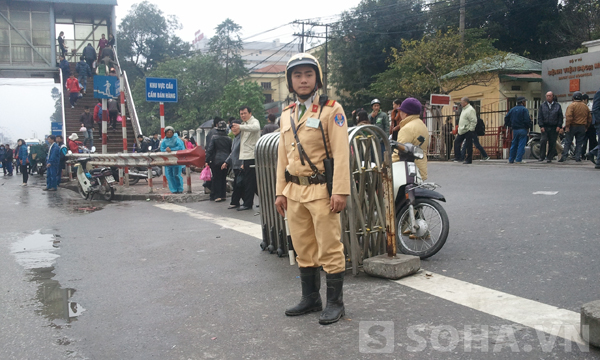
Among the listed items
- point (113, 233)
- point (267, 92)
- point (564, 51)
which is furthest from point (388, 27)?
point (267, 92)

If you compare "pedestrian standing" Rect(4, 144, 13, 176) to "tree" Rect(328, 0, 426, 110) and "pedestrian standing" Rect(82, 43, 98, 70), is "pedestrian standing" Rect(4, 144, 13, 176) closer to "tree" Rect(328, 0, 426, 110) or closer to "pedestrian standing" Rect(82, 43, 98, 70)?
"pedestrian standing" Rect(82, 43, 98, 70)

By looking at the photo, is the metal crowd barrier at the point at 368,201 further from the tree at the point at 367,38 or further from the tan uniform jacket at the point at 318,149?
the tree at the point at 367,38

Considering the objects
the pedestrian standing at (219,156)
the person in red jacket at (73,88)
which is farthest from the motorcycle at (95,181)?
the person in red jacket at (73,88)

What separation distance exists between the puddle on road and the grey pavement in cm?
3

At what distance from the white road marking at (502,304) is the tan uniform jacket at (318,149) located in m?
1.30

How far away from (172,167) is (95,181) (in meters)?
2.05

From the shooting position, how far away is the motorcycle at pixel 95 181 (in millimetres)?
13406

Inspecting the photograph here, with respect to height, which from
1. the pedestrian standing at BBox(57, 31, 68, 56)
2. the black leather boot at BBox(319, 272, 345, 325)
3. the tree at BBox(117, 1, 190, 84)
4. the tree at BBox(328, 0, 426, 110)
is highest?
the tree at BBox(117, 1, 190, 84)

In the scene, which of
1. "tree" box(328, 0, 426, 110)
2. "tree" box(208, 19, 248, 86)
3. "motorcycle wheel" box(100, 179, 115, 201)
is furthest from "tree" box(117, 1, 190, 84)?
"motorcycle wheel" box(100, 179, 115, 201)

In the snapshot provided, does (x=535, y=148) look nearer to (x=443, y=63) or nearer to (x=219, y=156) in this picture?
(x=443, y=63)

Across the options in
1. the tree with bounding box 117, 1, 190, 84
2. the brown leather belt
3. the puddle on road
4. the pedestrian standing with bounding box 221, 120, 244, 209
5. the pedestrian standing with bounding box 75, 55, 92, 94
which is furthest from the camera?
the tree with bounding box 117, 1, 190, 84

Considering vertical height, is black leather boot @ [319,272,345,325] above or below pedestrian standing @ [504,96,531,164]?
below

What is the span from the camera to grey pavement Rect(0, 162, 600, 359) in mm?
3381

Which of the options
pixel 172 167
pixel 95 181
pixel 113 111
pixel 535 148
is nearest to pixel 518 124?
pixel 535 148
